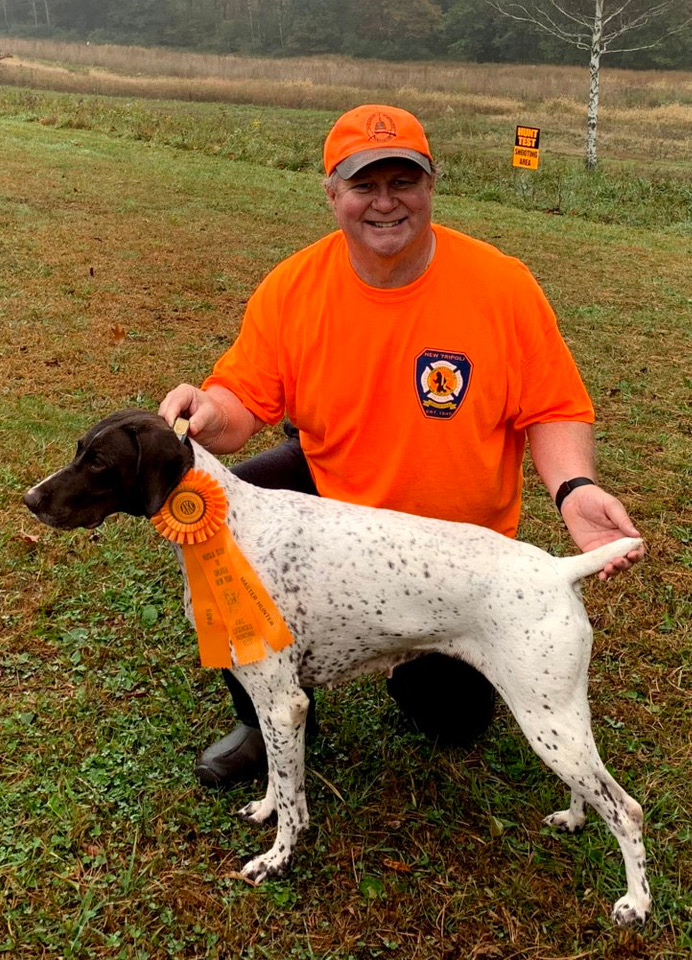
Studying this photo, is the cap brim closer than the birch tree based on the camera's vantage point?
Yes

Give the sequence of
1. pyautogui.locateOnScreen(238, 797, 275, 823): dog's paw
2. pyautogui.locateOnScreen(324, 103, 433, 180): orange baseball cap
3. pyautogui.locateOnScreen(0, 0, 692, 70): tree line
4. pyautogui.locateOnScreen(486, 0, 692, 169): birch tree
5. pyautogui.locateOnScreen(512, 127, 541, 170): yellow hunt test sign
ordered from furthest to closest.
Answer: pyautogui.locateOnScreen(0, 0, 692, 70): tree line
pyautogui.locateOnScreen(486, 0, 692, 169): birch tree
pyautogui.locateOnScreen(512, 127, 541, 170): yellow hunt test sign
pyautogui.locateOnScreen(238, 797, 275, 823): dog's paw
pyautogui.locateOnScreen(324, 103, 433, 180): orange baseball cap

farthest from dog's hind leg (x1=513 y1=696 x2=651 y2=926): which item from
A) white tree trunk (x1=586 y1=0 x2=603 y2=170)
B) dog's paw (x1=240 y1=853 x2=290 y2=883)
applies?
white tree trunk (x1=586 y1=0 x2=603 y2=170)

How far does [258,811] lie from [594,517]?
58.8 inches

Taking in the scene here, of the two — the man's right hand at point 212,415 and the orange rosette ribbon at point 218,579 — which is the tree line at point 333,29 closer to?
the man's right hand at point 212,415

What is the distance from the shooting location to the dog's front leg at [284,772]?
7.87ft

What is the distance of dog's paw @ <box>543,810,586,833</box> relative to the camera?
8.80ft

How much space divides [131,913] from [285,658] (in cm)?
90

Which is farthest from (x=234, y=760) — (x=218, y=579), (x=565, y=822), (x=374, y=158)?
(x=374, y=158)

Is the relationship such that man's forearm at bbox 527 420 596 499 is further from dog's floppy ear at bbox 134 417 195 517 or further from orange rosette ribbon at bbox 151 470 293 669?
dog's floppy ear at bbox 134 417 195 517

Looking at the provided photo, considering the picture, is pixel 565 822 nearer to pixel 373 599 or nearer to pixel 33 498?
pixel 373 599

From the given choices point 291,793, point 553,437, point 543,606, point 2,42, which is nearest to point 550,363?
point 553,437

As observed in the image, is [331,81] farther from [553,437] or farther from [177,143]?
[553,437]

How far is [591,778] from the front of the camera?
7.35 feet

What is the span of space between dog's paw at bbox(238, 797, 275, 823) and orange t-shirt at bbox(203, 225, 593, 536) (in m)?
1.09
